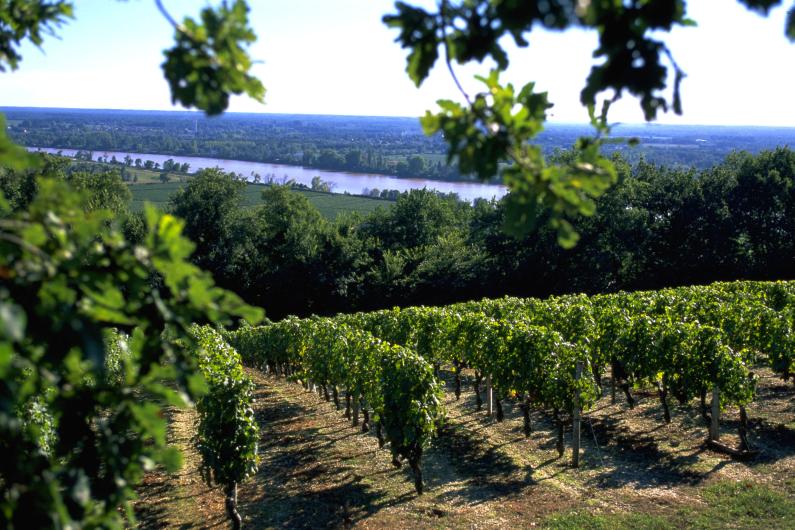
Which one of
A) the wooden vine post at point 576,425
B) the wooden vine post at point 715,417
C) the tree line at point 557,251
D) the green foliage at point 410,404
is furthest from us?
the tree line at point 557,251

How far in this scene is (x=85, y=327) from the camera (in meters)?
1.77

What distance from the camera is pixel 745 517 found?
816 cm

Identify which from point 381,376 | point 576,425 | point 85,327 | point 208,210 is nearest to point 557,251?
point 576,425

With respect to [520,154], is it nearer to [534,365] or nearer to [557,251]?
[534,365]

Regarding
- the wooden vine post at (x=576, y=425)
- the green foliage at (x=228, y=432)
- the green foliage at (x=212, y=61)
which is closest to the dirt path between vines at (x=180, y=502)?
the green foliage at (x=228, y=432)

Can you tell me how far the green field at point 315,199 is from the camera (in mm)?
74062

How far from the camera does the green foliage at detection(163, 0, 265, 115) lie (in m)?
2.21

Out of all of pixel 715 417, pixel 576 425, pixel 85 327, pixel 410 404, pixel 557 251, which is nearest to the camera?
pixel 85 327

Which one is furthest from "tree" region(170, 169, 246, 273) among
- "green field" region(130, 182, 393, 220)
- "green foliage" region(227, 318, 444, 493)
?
"green field" region(130, 182, 393, 220)

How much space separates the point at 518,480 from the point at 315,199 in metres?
78.1

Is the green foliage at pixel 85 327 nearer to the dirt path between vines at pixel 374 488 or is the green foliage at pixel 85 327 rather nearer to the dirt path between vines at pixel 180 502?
the dirt path between vines at pixel 374 488

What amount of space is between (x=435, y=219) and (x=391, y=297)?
9708mm

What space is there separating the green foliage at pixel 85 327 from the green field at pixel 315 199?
66.7 m

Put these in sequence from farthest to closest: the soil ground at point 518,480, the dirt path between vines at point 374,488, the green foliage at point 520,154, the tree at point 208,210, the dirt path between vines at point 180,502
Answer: the tree at point 208,210 → the dirt path between vines at point 180,502 → the dirt path between vines at point 374,488 → the soil ground at point 518,480 → the green foliage at point 520,154
